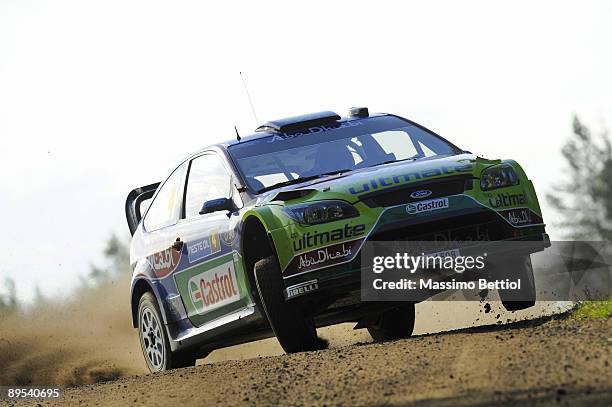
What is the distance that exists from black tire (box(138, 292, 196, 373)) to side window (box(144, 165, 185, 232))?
0.62m

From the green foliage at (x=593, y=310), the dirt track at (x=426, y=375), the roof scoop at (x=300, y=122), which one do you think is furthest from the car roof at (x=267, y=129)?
the green foliage at (x=593, y=310)

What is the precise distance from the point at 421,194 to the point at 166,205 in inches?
122

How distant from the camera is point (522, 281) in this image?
9625 millimetres

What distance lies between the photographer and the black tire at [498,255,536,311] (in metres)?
9.50

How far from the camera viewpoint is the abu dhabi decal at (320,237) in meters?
9.02

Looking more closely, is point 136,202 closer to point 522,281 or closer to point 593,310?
point 522,281

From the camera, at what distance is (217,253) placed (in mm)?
10125

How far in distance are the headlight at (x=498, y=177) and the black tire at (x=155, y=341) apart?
3091 millimetres

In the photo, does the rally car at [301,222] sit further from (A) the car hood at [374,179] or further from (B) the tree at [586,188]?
(B) the tree at [586,188]

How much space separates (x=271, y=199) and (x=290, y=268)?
0.56 meters

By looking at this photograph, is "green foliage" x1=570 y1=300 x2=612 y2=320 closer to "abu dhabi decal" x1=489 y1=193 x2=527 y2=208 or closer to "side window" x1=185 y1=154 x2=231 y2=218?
"abu dhabi decal" x1=489 y1=193 x2=527 y2=208

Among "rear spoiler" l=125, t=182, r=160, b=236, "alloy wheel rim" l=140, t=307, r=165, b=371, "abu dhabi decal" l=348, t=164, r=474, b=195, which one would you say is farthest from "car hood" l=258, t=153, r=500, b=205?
"rear spoiler" l=125, t=182, r=160, b=236

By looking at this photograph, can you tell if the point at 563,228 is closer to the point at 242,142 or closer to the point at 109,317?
the point at 109,317

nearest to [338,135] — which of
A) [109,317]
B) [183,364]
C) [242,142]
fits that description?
[242,142]
